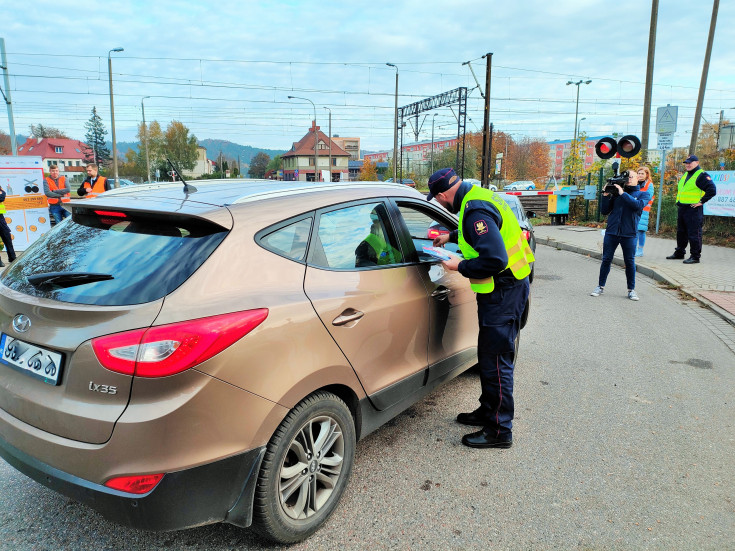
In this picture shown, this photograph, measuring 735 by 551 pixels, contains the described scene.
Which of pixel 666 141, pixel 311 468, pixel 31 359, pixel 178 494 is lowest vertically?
pixel 311 468

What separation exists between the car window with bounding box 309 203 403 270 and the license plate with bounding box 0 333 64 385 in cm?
112

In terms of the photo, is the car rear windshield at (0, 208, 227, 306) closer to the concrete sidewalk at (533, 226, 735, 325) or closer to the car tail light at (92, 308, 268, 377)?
the car tail light at (92, 308, 268, 377)

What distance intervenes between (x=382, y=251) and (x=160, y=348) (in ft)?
4.78

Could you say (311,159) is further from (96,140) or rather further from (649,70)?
(649,70)

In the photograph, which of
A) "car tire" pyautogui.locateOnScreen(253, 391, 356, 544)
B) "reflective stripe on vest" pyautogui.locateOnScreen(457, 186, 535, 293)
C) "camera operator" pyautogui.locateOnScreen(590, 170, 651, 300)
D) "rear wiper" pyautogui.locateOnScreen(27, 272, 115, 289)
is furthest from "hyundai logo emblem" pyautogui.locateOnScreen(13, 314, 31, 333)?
"camera operator" pyautogui.locateOnScreen(590, 170, 651, 300)

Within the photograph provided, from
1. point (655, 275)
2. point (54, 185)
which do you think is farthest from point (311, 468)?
point (54, 185)

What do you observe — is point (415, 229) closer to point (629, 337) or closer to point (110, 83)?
point (629, 337)

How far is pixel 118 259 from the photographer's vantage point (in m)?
2.06

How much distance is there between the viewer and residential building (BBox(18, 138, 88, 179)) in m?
95.5

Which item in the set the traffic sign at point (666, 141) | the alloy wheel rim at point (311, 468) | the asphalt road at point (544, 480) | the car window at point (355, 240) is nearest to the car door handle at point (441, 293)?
the car window at point (355, 240)

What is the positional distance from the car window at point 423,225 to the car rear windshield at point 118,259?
1465 mm

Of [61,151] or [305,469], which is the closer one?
[305,469]

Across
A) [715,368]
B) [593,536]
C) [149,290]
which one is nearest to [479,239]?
[593,536]

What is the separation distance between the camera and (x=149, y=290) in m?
1.88
